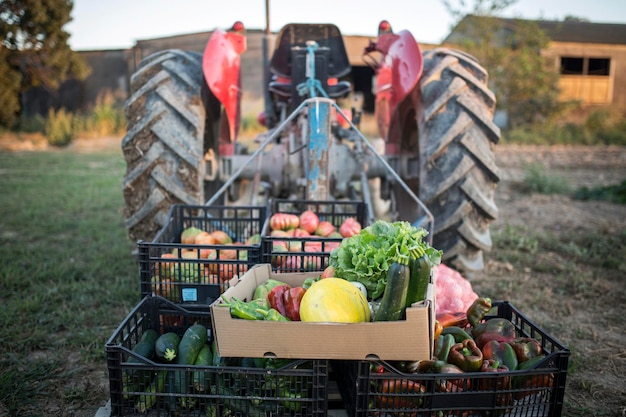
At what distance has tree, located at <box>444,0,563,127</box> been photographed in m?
15.4

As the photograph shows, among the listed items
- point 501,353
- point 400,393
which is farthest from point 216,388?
point 501,353

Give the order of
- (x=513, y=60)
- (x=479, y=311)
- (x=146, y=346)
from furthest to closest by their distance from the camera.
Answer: (x=513, y=60) → (x=479, y=311) → (x=146, y=346)

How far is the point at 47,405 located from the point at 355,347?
1647 millimetres

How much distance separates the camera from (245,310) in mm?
2037

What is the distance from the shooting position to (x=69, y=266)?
15.0 ft

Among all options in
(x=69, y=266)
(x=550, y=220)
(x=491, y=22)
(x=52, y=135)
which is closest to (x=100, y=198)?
(x=69, y=266)

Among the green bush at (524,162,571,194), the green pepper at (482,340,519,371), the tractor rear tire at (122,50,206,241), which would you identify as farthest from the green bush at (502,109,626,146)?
the green pepper at (482,340,519,371)

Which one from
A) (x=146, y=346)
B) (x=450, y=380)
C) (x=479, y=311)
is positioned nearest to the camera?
(x=450, y=380)

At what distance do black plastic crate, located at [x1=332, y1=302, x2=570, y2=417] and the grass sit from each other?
4.67ft

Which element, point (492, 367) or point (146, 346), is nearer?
point (492, 367)

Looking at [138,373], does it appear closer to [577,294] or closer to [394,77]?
[394,77]

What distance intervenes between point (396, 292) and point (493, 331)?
711 millimetres

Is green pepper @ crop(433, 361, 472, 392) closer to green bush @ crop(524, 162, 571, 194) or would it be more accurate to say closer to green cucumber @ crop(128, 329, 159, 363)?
green cucumber @ crop(128, 329, 159, 363)

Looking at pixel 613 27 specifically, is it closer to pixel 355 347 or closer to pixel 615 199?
pixel 615 199
